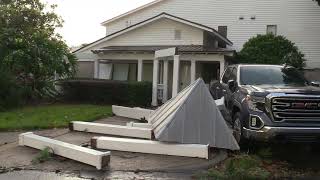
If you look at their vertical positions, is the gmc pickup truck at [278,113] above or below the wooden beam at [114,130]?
above

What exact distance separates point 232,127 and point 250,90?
1.24 meters

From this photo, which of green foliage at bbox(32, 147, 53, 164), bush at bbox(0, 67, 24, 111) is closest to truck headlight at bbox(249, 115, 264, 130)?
green foliage at bbox(32, 147, 53, 164)

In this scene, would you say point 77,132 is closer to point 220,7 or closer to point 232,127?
point 232,127

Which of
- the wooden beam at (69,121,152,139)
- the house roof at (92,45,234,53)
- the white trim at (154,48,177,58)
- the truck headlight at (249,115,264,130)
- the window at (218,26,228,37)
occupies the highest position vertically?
the window at (218,26,228,37)

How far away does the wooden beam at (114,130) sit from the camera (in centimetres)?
1117

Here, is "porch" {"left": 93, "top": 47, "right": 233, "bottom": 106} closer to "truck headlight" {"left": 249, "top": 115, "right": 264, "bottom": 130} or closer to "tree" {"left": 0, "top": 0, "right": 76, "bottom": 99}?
"tree" {"left": 0, "top": 0, "right": 76, "bottom": 99}

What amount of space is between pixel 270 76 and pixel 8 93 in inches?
419

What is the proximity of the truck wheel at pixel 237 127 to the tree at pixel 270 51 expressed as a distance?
57.3 ft

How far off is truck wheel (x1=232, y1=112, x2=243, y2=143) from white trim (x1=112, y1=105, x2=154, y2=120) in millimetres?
3842

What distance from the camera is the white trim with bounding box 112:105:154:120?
15.1m

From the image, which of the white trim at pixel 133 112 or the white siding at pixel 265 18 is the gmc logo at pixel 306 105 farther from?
the white siding at pixel 265 18

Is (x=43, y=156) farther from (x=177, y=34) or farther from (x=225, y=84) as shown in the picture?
(x=177, y=34)

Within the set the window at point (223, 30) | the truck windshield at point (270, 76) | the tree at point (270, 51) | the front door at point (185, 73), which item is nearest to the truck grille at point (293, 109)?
the truck windshield at point (270, 76)

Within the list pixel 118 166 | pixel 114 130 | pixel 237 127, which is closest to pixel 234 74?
pixel 237 127
